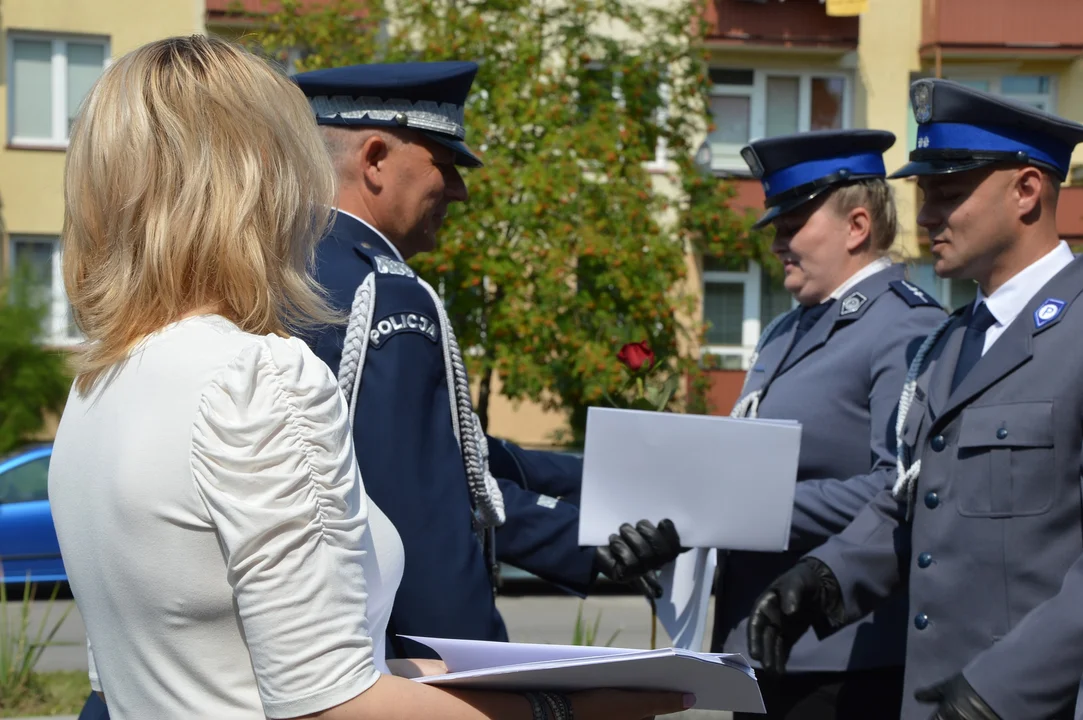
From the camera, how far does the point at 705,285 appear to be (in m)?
20.4

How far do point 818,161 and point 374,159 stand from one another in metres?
1.30

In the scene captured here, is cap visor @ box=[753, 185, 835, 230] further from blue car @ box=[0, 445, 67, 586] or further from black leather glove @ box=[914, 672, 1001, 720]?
blue car @ box=[0, 445, 67, 586]

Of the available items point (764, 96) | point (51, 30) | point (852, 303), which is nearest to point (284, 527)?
point (852, 303)

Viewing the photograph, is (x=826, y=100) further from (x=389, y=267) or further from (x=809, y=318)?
(x=389, y=267)

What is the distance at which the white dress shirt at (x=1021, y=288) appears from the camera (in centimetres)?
Result: 252

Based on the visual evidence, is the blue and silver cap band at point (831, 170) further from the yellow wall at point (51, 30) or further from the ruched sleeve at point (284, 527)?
the yellow wall at point (51, 30)

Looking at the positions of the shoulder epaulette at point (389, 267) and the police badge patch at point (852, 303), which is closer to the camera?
the shoulder epaulette at point (389, 267)

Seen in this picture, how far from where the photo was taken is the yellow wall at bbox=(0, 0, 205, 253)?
18375mm

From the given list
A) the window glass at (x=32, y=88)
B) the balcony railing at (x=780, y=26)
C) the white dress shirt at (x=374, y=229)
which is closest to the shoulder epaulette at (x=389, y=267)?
the white dress shirt at (x=374, y=229)

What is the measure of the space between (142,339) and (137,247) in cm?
12

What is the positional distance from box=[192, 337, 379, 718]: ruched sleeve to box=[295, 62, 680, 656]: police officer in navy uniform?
54cm

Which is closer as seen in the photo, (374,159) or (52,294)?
(374,159)

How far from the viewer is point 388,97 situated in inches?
107

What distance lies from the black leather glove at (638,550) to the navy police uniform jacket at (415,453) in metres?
0.55
